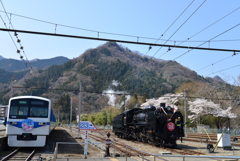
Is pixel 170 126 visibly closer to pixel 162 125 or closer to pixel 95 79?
pixel 162 125

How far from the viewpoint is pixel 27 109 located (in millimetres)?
15648

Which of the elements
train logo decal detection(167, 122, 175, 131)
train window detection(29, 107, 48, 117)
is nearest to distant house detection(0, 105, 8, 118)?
train window detection(29, 107, 48, 117)

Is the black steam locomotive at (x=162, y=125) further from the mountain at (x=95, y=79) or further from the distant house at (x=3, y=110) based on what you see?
the mountain at (x=95, y=79)

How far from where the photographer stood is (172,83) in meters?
124

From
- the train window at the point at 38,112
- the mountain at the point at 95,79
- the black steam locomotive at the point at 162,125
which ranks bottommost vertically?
the black steam locomotive at the point at 162,125

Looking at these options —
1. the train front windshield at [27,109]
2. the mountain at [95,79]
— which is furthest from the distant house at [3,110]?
the mountain at [95,79]

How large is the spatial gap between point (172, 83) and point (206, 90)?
78.0 metres

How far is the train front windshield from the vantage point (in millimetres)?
15344

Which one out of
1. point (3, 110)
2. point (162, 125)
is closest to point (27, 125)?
point (162, 125)

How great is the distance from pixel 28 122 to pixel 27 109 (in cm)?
97

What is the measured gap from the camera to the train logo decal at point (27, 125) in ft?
48.7

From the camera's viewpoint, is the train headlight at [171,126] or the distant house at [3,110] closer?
the train headlight at [171,126]

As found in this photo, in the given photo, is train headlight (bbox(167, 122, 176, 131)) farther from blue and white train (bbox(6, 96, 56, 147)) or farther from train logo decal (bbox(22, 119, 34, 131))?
train logo decal (bbox(22, 119, 34, 131))

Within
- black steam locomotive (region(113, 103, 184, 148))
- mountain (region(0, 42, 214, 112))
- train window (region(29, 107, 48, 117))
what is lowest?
black steam locomotive (region(113, 103, 184, 148))
